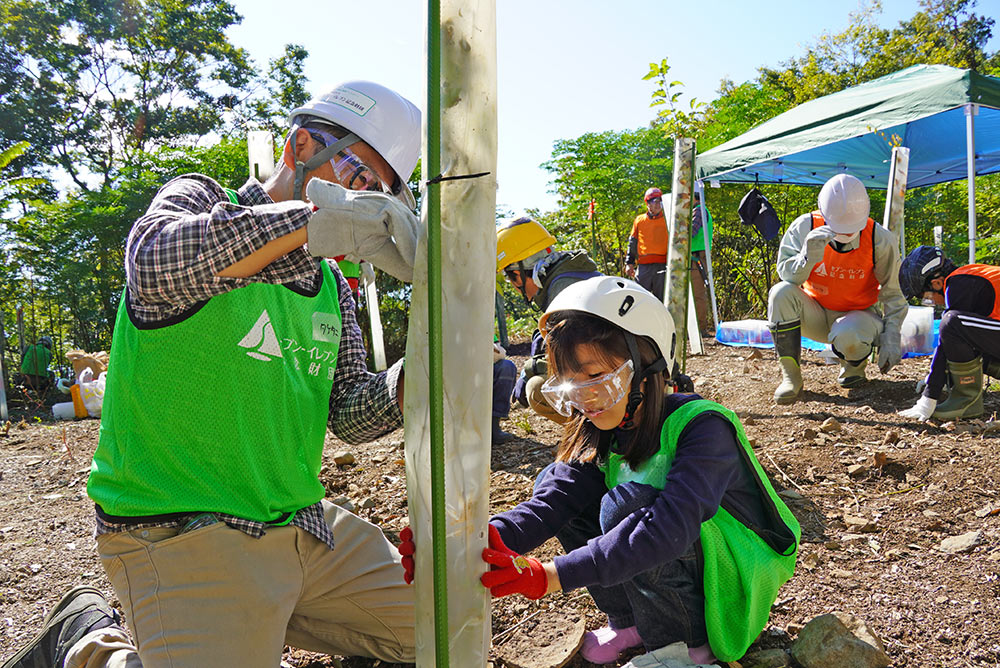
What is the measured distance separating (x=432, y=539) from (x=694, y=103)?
4.35 metres

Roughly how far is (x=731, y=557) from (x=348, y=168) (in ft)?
4.74

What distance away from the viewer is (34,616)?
9.61ft

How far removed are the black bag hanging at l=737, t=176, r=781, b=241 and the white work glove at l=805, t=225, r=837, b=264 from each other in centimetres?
250

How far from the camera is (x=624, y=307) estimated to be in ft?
6.58

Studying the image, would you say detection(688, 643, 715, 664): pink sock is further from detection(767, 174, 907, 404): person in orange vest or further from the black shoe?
detection(767, 174, 907, 404): person in orange vest

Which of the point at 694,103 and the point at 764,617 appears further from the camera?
the point at 694,103

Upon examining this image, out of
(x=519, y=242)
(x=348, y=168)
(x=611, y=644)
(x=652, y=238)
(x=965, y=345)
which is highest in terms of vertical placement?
(x=652, y=238)

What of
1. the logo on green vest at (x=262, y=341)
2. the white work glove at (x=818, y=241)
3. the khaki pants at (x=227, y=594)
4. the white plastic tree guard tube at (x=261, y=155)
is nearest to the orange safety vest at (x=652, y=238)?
the white work glove at (x=818, y=241)

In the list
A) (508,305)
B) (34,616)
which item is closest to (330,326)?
(34,616)

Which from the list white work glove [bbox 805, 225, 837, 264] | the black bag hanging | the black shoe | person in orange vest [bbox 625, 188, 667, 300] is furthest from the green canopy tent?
the black shoe

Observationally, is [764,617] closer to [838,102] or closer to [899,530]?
[899,530]

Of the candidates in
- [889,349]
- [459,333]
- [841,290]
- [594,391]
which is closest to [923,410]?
[889,349]

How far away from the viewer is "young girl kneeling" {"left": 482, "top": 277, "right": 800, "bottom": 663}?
1.90 meters

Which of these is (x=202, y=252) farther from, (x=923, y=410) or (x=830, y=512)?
(x=923, y=410)
